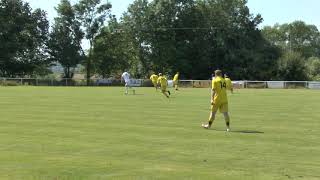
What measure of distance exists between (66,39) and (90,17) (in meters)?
5.68

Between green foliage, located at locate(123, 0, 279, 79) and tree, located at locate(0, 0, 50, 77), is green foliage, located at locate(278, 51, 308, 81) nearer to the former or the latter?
green foliage, located at locate(123, 0, 279, 79)

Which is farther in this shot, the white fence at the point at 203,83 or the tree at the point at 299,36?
the tree at the point at 299,36

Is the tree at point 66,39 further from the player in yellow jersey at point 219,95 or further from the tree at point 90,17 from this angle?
the player in yellow jersey at point 219,95

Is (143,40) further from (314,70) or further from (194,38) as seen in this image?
(314,70)

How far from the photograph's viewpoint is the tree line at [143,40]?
3713 inches

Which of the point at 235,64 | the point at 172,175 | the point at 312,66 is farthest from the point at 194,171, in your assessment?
the point at 312,66

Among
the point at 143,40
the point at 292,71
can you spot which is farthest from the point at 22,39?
the point at 292,71

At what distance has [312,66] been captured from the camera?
103m

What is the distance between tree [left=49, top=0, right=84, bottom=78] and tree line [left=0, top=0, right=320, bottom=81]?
0.16m

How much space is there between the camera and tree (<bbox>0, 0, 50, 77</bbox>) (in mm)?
92500

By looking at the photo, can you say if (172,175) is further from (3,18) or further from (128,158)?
(3,18)

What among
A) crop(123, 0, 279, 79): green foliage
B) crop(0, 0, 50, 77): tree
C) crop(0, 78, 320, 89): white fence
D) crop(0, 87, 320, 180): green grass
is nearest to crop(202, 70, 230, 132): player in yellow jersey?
crop(0, 87, 320, 180): green grass

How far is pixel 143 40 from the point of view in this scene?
320ft

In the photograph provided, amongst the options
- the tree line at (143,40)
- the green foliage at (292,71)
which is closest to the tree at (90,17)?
the tree line at (143,40)
